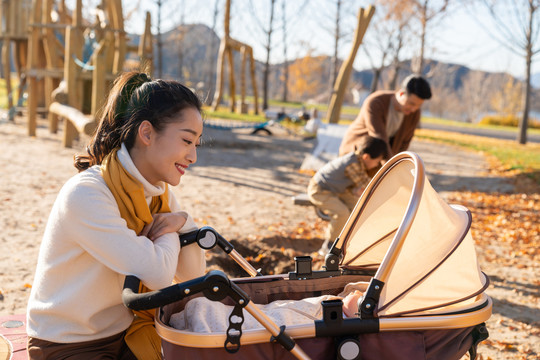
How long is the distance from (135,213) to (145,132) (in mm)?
309

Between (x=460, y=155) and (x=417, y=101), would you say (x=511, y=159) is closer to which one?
(x=460, y=155)

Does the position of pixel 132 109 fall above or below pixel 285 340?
above

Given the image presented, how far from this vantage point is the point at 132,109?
2.00 meters

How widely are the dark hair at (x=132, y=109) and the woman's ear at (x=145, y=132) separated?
0.06 feet

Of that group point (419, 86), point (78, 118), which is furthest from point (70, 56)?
point (419, 86)

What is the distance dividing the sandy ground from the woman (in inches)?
71.0

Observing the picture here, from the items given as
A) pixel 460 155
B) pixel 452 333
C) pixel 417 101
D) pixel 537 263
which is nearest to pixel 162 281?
pixel 452 333

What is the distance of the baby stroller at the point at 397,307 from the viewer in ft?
5.75

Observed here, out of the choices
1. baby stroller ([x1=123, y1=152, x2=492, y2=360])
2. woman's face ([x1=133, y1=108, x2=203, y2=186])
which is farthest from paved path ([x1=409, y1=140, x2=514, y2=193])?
woman's face ([x1=133, y1=108, x2=203, y2=186])

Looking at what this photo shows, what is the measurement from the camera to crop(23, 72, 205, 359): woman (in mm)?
1822

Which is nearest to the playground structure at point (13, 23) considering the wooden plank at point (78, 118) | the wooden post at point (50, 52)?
the wooden post at point (50, 52)

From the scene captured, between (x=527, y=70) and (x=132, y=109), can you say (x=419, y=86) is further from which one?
(x=527, y=70)

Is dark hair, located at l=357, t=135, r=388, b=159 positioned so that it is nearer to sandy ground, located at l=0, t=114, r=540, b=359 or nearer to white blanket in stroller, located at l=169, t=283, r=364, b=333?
sandy ground, located at l=0, t=114, r=540, b=359

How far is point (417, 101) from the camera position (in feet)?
16.0
